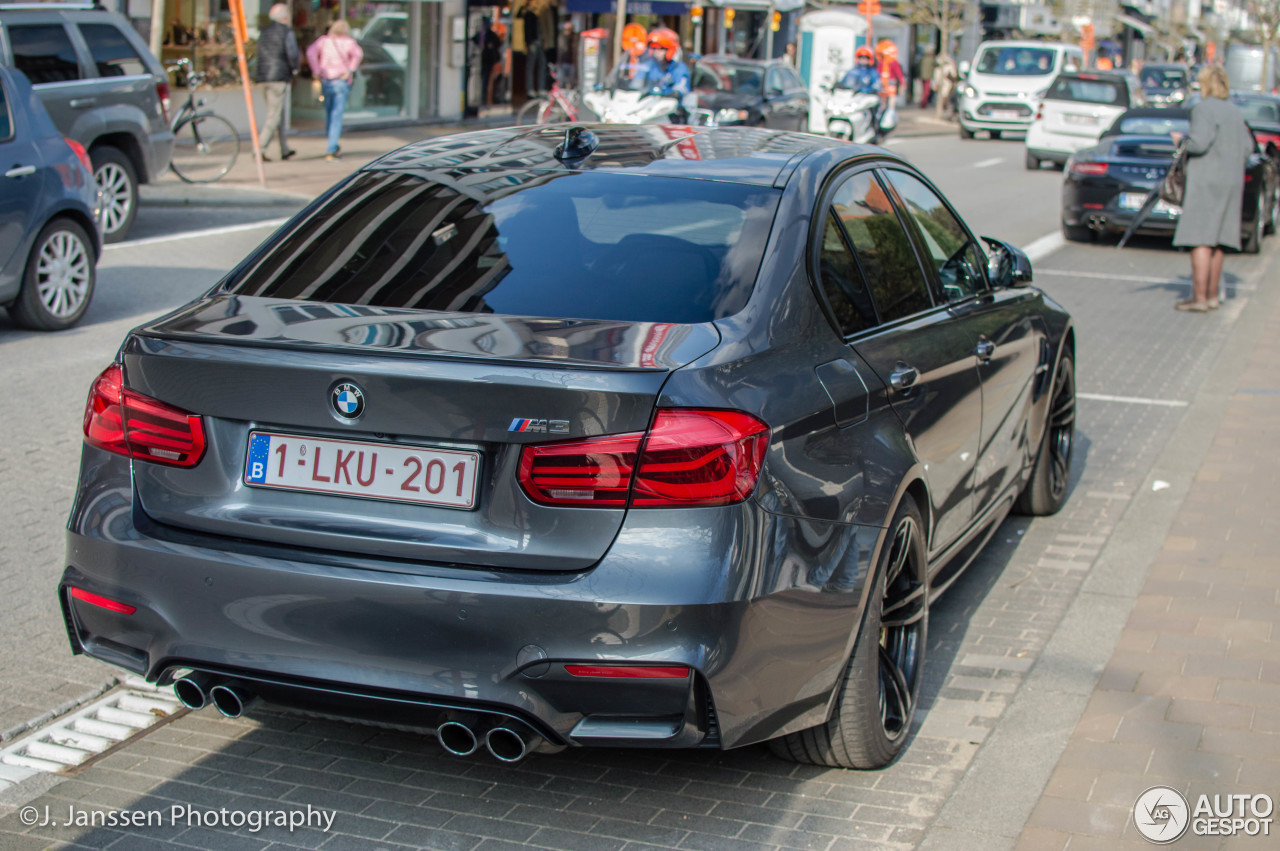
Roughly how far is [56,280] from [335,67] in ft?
42.6

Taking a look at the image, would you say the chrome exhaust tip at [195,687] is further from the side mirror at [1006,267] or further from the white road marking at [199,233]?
the white road marking at [199,233]

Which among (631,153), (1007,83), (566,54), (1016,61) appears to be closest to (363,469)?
(631,153)

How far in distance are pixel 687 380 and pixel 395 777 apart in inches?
53.2

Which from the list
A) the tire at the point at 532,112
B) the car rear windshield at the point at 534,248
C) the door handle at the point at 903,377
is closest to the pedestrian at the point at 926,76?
the tire at the point at 532,112

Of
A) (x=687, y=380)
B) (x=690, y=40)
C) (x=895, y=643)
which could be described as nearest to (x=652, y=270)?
(x=687, y=380)

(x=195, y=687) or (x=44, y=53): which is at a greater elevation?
(x=44, y=53)

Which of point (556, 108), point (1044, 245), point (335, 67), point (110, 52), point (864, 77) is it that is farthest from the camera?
point (864, 77)

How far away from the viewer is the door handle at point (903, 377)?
12.8ft

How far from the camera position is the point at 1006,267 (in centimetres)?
519

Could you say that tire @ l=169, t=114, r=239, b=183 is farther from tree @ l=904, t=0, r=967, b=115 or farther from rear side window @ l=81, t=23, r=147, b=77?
tree @ l=904, t=0, r=967, b=115

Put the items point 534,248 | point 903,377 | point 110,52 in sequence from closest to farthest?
1. point 534,248
2. point 903,377
3. point 110,52

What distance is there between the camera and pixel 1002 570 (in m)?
5.67

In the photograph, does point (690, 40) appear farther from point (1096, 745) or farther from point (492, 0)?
point (1096, 745)

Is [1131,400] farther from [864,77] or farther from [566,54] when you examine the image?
[566,54]
